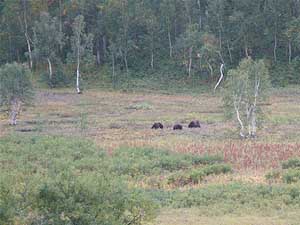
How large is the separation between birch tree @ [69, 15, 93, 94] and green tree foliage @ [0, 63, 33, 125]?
2085 cm

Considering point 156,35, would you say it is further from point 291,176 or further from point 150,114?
point 291,176

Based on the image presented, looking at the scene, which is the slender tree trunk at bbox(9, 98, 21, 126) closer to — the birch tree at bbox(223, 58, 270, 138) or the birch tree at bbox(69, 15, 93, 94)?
the birch tree at bbox(223, 58, 270, 138)

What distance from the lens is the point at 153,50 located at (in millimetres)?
86125

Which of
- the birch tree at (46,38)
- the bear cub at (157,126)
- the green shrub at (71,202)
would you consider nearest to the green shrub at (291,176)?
the green shrub at (71,202)

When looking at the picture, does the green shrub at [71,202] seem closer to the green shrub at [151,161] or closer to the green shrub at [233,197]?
the green shrub at [233,197]

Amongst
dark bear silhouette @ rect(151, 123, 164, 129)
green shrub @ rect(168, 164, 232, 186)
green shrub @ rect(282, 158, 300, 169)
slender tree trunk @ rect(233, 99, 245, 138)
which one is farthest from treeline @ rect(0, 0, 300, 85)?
green shrub @ rect(168, 164, 232, 186)

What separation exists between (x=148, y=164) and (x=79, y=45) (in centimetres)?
4529

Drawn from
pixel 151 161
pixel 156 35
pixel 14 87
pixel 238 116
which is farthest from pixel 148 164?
pixel 156 35

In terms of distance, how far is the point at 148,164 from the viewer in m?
33.7

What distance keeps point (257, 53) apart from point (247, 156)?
161ft

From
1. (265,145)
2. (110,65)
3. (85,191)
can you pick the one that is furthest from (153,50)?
(85,191)

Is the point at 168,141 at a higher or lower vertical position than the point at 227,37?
lower

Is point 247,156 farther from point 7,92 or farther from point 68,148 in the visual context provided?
point 7,92

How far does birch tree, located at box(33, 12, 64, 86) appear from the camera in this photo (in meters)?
79.5
